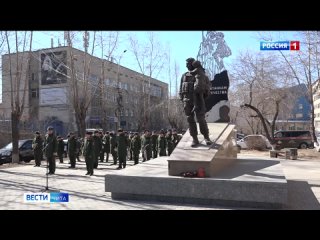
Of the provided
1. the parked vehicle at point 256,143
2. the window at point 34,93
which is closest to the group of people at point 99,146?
the parked vehicle at point 256,143

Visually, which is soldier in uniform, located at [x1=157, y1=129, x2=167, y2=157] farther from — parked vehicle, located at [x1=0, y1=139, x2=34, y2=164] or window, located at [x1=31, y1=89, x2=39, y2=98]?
window, located at [x1=31, y1=89, x2=39, y2=98]

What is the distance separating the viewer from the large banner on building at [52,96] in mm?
50125

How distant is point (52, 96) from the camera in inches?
2003

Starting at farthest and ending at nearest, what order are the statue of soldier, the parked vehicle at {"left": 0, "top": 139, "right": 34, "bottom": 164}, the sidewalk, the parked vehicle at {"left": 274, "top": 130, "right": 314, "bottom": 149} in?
1. the parked vehicle at {"left": 274, "top": 130, "right": 314, "bottom": 149}
2. the parked vehicle at {"left": 0, "top": 139, "right": 34, "bottom": 164}
3. the statue of soldier
4. the sidewalk

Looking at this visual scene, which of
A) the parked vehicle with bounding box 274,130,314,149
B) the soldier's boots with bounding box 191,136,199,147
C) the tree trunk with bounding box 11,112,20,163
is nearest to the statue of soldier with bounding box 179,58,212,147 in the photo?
the soldier's boots with bounding box 191,136,199,147

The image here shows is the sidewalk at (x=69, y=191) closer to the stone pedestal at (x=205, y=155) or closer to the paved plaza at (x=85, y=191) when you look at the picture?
the paved plaza at (x=85, y=191)

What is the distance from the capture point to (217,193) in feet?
25.9

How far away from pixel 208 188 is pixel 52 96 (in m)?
46.1

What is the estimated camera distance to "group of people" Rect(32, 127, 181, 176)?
13.6 metres

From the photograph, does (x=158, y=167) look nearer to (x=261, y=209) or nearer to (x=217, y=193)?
(x=217, y=193)

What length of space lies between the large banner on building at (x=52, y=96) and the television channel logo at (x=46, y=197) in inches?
1664

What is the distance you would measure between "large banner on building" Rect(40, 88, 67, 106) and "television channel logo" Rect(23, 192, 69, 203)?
42262 mm

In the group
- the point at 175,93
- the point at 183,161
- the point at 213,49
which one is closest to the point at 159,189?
the point at 183,161

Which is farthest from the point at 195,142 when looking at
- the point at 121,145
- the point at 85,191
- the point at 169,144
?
the point at 169,144
